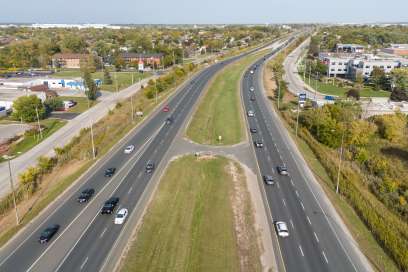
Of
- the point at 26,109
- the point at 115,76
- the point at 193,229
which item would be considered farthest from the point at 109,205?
the point at 115,76

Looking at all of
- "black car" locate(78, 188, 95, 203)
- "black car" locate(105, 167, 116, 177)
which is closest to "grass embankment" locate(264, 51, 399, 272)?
"black car" locate(105, 167, 116, 177)

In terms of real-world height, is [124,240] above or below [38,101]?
below

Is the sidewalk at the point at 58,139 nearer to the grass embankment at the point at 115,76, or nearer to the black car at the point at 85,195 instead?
the black car at the point at 85,195

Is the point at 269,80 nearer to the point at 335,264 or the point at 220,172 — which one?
the point at 220,172

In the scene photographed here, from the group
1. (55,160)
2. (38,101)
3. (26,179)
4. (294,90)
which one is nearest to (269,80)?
(294,90)

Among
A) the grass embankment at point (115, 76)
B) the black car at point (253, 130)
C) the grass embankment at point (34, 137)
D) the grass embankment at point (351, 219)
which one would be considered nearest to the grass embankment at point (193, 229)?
the grass embankment at point (351, 219)

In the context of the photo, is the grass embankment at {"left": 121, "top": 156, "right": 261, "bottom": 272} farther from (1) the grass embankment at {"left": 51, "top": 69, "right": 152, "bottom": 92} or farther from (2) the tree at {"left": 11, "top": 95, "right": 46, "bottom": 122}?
(1) the grass embankment at {"left": 51, "top": 69, "right": 152, "bottom": 92}
